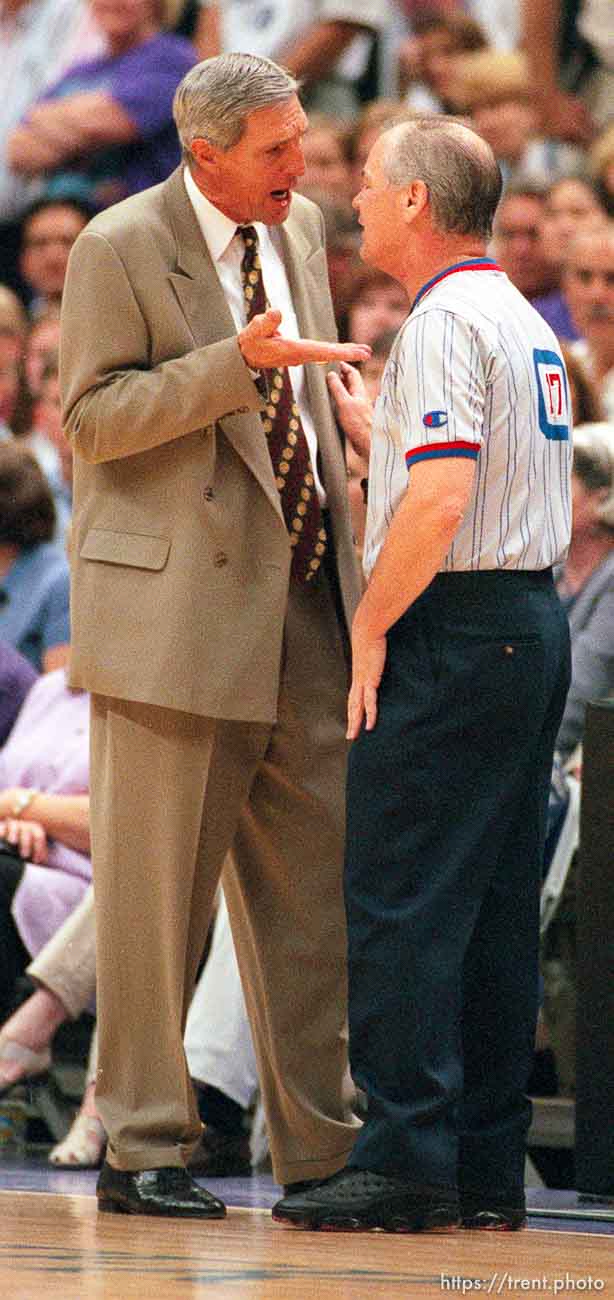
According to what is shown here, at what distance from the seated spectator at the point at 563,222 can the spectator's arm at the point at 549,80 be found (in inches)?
5.4

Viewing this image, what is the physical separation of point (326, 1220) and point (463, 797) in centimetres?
62

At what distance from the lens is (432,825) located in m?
2.87

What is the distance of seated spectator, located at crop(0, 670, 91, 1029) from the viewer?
14.9 ft

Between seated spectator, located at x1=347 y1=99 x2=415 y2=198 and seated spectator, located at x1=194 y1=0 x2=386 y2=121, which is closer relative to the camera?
seated spectator, located at x1=347 y1=99 x2=415 y2=198

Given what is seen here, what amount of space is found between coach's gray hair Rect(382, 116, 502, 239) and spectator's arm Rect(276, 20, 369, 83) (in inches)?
134

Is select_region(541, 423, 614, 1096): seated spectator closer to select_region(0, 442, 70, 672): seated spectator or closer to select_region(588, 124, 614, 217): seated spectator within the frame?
select_region(588, 124, 614, 217): seated spectator

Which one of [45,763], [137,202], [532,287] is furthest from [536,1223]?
[532,287]

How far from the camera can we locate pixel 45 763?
190 inches

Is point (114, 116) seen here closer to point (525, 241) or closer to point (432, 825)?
point (525, 241)

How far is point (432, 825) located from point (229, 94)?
3.77 ft

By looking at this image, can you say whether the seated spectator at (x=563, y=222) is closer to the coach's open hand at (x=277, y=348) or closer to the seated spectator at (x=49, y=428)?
the seated spectator at (x=49, y=428)

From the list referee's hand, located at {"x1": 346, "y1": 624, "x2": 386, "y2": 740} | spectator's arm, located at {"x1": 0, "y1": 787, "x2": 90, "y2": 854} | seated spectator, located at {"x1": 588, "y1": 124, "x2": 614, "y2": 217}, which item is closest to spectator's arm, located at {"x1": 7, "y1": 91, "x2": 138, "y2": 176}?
seated spectator, located at {"x1": 588, "y1": 124, "x2": 614, "y2": 217}

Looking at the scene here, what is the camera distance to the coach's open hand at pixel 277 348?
2.90 metres

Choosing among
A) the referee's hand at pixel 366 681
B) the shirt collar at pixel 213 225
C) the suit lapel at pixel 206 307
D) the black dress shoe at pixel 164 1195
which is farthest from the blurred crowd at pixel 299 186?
the black dress shoe at pixel 164 1195
